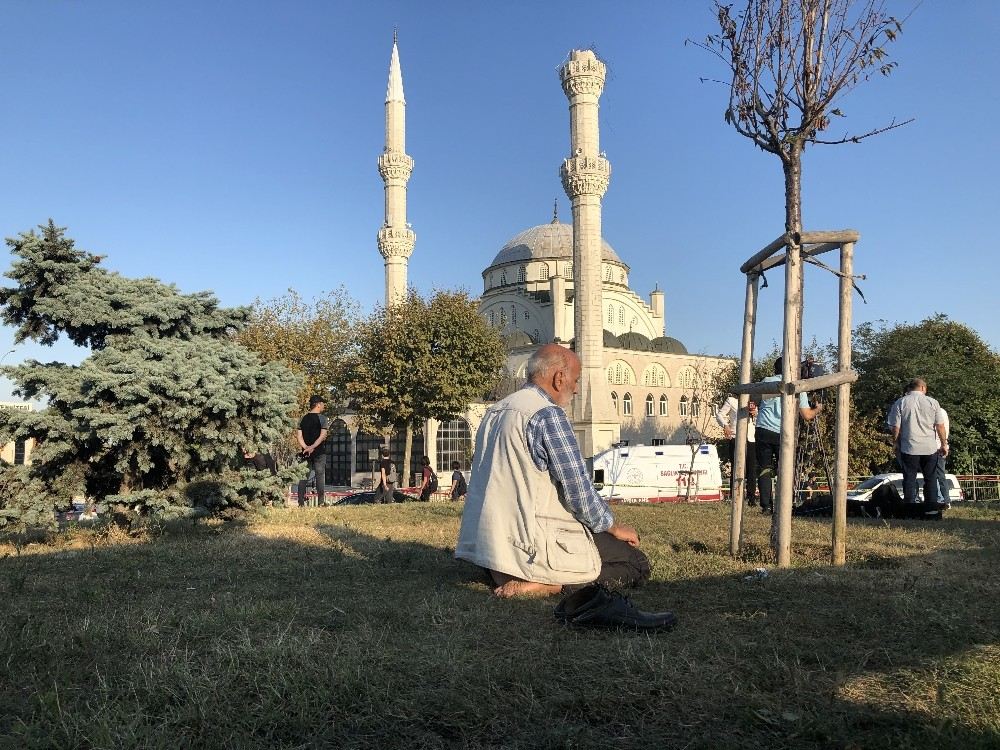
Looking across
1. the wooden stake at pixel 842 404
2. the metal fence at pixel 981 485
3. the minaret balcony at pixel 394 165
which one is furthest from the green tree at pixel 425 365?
the wooden stake at pixel 842 404

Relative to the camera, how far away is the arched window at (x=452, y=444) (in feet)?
165

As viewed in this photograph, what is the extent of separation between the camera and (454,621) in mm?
3574

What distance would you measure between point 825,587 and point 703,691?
2100mm

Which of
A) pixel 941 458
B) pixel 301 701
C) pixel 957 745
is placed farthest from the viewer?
pixel 941 458

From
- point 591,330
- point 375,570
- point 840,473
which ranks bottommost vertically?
point 375,570

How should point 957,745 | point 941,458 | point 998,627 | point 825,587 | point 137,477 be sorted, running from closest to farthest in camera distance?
point 957,745, point 998,627, point 825,587, point 137,477, point 941,458

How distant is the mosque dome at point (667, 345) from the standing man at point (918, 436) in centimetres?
5086

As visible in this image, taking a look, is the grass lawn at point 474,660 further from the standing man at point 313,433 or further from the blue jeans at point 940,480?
the standing man at point 313,433

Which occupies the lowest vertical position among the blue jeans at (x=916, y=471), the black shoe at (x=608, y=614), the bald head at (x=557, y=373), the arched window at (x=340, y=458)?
the arched window at (x=340, y=458)

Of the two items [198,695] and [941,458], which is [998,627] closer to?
[198,695]

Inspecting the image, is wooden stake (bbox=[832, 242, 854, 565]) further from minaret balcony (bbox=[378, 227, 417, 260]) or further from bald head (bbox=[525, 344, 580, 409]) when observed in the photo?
minaret balcony (bbox=[378, 227, 417, 260])

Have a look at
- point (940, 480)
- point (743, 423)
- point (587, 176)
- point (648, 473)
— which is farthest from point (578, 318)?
point (743, 423)

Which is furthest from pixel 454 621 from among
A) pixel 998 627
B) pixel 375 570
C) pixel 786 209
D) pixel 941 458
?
pixel 941 458

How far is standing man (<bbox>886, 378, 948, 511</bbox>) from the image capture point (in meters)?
9.04
